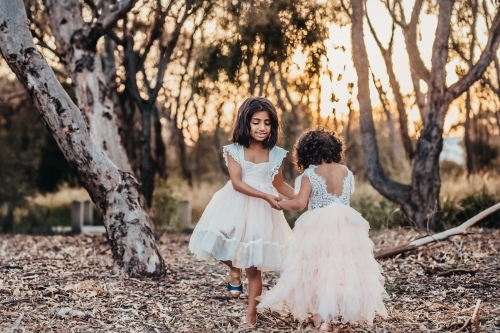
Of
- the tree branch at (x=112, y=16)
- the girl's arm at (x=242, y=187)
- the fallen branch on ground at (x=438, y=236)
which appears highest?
the tree branch at (x=112, y=16)

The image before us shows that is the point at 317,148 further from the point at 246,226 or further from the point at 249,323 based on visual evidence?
the point at 249,323

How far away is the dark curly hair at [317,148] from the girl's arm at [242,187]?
0.30 meters

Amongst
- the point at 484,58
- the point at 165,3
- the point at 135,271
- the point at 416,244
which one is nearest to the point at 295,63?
the point at 165,3

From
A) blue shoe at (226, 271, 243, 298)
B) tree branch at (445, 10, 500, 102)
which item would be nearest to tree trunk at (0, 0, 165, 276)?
blue shoe at (226, 271, 243, 298)

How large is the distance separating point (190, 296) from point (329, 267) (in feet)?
5.76

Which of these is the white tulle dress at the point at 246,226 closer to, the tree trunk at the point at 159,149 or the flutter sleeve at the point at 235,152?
the flutter sleeve at the point at 235,152

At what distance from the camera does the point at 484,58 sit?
30.7 feet

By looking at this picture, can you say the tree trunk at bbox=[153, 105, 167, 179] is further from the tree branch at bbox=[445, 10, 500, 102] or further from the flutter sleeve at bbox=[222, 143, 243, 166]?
the flutter sleeve at bbox=[222, 143, 243, 166]

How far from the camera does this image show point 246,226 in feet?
16.1

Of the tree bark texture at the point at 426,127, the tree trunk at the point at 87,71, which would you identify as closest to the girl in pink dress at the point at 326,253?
the tree trunk at the point at 87,71

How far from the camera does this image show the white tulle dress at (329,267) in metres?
4.55

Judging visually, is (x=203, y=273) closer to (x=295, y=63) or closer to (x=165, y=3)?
(x=295, y=63)

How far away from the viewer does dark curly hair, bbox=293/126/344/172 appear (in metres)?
4.68

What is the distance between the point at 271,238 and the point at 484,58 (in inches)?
221
